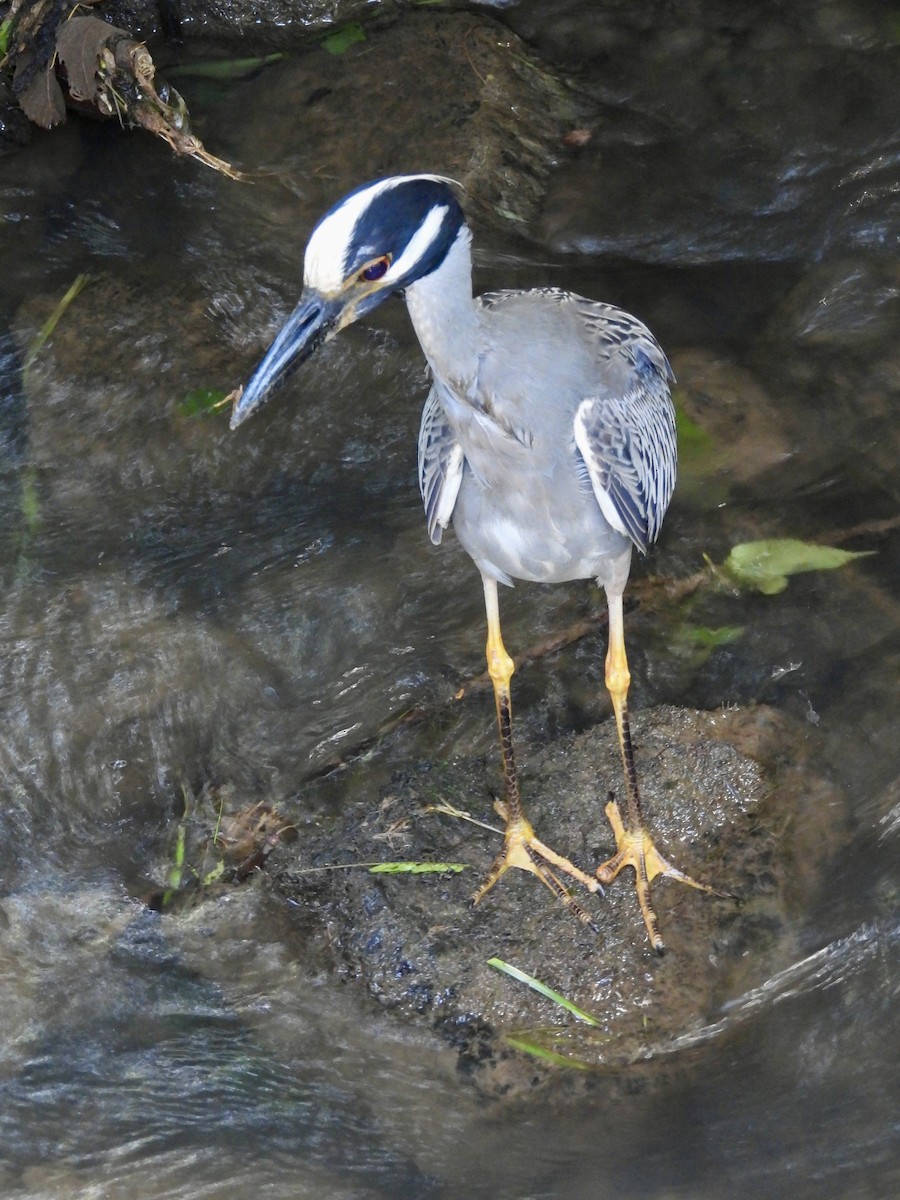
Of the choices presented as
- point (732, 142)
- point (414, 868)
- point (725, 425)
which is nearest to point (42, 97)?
point (732, 142)

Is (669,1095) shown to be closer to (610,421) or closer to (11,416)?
→ (610,421)

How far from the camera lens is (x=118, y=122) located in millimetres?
6043

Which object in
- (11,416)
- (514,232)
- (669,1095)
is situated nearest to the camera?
(669,1095)

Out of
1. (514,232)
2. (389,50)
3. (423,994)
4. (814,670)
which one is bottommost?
(423,994)

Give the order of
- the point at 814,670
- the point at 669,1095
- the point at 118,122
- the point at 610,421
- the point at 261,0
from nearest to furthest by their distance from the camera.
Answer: the point at 669,1095, the point at 610,421, the point at 814,670, the point at 118,122, the point at 261,0

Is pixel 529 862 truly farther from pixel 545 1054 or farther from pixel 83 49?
pixel 83 49

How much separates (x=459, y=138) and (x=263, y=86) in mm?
1089

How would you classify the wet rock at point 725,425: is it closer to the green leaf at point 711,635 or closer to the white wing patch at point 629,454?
the green leaf at point 711,635

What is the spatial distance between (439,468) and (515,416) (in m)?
0.44

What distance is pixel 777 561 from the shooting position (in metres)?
4.48

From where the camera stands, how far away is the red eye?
2879 millimetres

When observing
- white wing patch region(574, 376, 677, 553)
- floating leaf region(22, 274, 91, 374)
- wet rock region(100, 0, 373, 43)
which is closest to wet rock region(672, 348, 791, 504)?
white wing patch region(574, 376, 677, 553)

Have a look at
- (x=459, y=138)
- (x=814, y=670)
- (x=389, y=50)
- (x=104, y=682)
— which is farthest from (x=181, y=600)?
(x=389, y=50)

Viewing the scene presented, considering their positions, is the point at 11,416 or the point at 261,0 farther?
the point at 261,0
